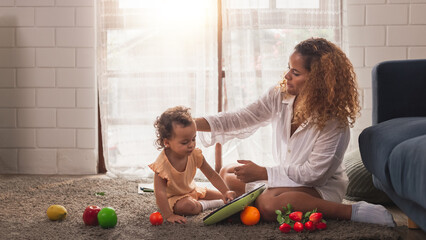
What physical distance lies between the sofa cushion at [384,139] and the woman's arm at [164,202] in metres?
0.76

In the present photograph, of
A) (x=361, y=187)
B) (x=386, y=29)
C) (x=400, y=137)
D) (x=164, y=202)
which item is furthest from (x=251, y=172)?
(x=386, y=29)

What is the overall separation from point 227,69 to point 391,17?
3.40ft

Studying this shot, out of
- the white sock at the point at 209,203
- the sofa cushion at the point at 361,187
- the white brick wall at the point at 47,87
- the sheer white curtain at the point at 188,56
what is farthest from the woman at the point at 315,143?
the white brick wall at the point at 47,87

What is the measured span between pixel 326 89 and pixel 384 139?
36 cm

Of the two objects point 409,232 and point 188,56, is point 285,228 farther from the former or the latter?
point 188,56

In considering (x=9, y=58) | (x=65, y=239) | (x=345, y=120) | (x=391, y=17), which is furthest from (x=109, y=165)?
(x=391, y=17)

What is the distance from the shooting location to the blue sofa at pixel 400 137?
1.51m

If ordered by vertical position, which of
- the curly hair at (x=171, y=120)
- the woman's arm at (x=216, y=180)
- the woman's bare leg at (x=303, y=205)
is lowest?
the woman's bare leg at (x=303, y=205)

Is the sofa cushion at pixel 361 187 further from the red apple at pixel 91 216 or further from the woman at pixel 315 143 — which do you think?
the red apple at pixel 91 216

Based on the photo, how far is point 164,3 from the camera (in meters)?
3.17

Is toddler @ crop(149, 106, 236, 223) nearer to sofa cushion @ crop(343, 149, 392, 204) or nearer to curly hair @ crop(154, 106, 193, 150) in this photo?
curly hair @ crop(154, 106, 193, 150)

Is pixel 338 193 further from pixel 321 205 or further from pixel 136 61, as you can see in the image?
pixel 136 61

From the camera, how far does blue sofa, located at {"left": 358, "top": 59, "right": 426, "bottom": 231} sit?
4.96 ft

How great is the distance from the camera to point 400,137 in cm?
176
